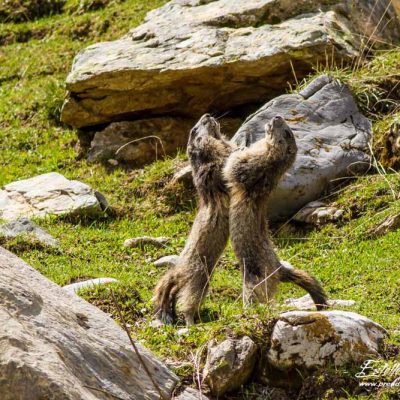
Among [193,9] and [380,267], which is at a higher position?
[193,9]

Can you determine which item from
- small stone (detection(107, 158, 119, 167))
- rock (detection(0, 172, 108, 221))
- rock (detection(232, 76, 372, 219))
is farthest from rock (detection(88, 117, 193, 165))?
rock (detection(232, 76, 372, 219))

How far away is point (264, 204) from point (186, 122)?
5.27 m

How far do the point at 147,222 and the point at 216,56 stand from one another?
2683mm

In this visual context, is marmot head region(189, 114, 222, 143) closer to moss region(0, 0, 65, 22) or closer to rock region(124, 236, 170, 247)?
rock region(124, 236, 170, 247)

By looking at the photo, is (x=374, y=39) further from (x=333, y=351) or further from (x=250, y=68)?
(x=333, y=351)

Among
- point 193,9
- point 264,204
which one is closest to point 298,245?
point 264,204

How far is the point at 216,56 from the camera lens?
13039 mm

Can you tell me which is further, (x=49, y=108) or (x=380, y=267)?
(x=49, y=108)

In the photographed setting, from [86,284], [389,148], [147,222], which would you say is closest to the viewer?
[86,284]

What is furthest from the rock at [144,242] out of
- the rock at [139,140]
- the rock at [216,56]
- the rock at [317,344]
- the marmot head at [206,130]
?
the rock at [317,344]

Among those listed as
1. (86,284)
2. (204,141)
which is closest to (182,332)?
(86,284)

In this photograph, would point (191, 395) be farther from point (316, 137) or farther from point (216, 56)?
point (216, 56)

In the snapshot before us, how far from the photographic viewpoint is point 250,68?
12.9 metres

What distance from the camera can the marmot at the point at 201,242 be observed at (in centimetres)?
836
